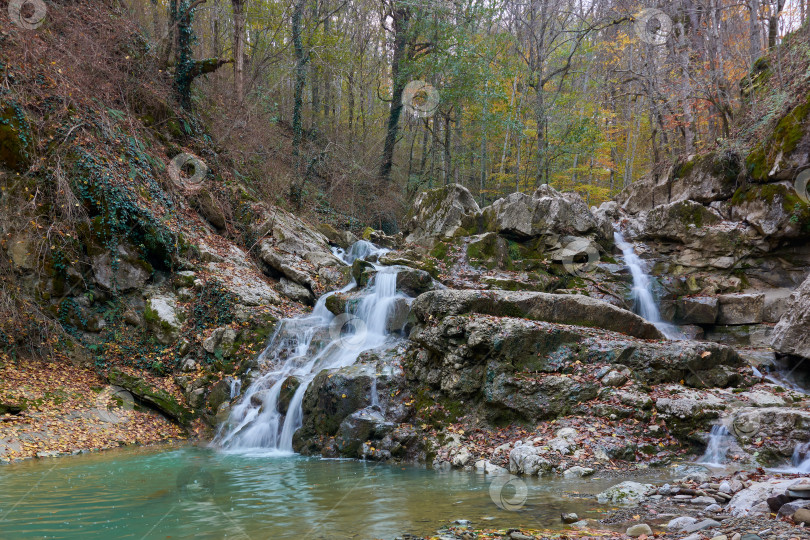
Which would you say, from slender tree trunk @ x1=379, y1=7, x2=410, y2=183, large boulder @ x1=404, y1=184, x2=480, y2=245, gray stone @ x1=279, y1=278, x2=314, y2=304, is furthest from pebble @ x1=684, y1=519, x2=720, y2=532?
slender tree trunk @ x1=379, y1=7, x2=410, y2=183

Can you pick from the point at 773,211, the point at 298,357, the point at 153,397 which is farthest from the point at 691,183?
the point at 153,397

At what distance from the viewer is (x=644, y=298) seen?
535 inches

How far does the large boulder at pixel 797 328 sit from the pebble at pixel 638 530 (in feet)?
22.4

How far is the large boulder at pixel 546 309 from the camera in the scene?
9.70 meters

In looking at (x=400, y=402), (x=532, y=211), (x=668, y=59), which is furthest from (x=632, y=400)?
(x=668, y=59)

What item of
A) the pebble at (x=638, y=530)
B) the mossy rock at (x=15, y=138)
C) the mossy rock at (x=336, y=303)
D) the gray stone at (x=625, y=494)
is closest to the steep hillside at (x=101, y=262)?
the mossy rock at (x=15, y=138)

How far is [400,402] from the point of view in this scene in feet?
29.9

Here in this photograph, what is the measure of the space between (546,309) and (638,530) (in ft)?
20.0

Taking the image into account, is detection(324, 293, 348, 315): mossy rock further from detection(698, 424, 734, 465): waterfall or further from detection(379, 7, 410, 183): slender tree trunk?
detection(379, 7, 410, 183): slender tree trunk

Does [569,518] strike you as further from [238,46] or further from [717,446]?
[238,46]

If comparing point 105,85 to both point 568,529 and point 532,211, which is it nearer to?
point 532,211

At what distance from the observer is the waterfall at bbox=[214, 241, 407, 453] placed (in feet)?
31.7

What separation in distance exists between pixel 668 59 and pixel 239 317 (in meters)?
18.3

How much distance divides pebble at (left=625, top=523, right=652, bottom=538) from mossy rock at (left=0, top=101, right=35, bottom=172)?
498 inches
